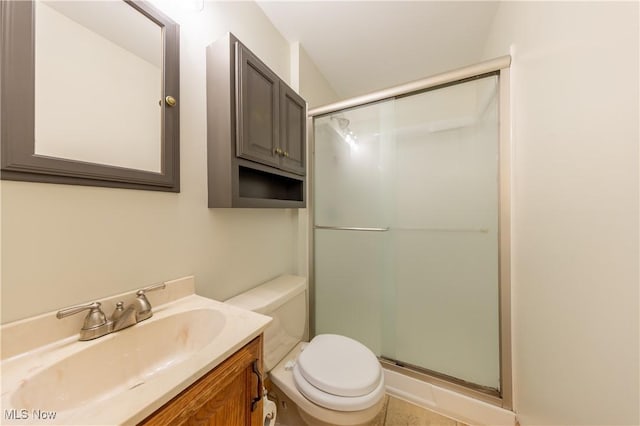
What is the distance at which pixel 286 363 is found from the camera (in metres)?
1.11

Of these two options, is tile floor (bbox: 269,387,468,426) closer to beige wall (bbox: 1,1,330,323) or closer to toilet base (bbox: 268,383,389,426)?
toilet base (bbox: 268,383,389,426)

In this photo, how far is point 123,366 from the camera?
639mm

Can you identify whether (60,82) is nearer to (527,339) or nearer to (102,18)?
(102,18)

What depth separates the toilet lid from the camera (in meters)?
0.92

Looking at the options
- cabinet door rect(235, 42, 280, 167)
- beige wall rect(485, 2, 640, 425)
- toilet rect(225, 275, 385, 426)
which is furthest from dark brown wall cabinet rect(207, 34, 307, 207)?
beige wall rect(485, 2, 640, 425)

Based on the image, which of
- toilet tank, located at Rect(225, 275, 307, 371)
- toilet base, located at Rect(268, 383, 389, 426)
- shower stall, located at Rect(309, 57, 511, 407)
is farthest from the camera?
shower stall, located at Rect(309, 57, 511, 407)

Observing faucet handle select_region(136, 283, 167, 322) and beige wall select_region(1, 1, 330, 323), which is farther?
faucet handle select_region(136, 283, 167, 322)

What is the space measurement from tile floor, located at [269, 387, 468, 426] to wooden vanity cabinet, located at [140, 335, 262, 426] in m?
0.59

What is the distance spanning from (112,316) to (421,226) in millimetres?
1548

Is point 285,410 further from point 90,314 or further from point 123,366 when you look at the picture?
point 90,314

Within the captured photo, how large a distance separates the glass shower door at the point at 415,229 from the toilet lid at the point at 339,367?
51 cm

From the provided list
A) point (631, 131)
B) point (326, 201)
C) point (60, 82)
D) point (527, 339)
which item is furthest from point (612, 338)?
point (60, 82)

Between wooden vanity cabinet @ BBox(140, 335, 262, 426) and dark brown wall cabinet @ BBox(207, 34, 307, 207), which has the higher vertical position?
dark brown wall cabinet @ BBox(207, 34, 307, 207)

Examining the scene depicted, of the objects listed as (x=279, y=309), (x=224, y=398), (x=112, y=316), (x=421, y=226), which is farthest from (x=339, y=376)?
(x=421, y=226)
